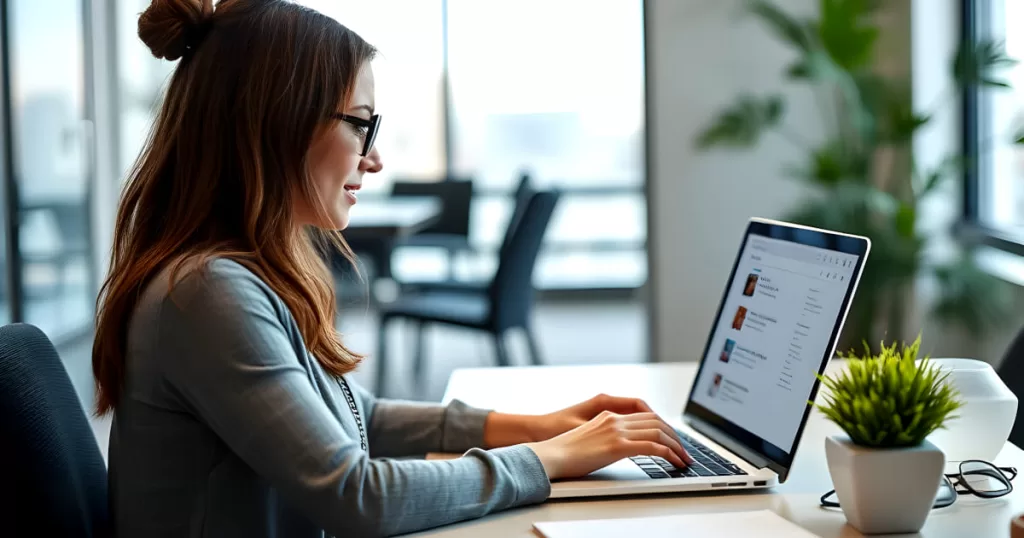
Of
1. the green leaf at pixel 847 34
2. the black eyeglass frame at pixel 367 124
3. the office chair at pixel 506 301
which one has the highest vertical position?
the green leaf at pixel 847 34

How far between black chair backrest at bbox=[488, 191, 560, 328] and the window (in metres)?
1.52

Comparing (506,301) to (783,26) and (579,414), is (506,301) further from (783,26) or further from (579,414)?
(579,414)

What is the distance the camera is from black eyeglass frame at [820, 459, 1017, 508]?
1106 mm

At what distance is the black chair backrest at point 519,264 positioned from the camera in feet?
12.9

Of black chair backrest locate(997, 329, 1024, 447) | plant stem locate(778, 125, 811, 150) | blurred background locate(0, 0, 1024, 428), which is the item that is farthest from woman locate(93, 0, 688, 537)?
plant stem locate(778, 125, 811, 150)

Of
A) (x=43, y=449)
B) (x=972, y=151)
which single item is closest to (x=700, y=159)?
(x=972, y=151)

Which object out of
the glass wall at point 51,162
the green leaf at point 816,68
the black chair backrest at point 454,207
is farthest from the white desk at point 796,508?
the black chair backrest at point 454,207

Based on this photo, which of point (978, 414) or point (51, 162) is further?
point (51, 162)

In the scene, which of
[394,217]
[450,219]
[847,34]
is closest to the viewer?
[847,34]

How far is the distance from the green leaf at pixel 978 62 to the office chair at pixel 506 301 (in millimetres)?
1458

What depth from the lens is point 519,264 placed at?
3988mm

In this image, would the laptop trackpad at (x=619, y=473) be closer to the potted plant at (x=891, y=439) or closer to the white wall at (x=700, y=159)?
the potted plant at (x=891, y=439)

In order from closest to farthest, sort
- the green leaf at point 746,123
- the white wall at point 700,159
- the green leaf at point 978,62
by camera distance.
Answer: the green leaf at point 978,62, the green leaf at point 746,123, the white wall at point 700,159

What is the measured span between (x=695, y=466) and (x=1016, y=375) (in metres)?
0.58
